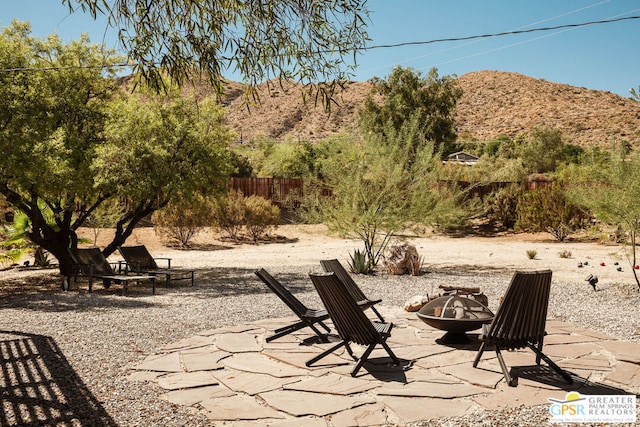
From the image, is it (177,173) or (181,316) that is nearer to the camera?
(181,316)

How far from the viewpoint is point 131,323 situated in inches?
307

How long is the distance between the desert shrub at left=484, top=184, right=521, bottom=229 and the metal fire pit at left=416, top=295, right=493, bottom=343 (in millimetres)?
19389

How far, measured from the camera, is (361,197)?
1307 cm

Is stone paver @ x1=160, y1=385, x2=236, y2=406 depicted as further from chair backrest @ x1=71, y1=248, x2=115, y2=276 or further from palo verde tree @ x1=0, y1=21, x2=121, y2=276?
chair backrest @ x1=71, y1=248, x2=115, y2=276

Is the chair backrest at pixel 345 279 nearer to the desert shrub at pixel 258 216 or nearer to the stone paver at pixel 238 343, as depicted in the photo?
the stone paver at pixel 238 343

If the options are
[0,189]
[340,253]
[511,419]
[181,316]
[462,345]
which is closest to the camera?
[511,419]

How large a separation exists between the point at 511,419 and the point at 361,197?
9.05 meters

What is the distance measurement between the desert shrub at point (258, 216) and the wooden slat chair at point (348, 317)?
695 inches

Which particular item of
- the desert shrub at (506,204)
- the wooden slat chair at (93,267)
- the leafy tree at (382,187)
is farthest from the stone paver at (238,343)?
the desert shrub at (506,204)

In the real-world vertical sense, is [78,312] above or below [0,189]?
below

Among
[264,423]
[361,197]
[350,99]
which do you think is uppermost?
[350,99]

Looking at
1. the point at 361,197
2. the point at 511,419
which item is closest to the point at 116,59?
the point at 361,197

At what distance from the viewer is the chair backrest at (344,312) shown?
519 cm

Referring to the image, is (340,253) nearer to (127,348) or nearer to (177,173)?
(177,173)
